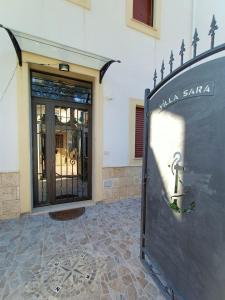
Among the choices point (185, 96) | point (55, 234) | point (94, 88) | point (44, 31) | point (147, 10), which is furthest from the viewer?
point (147, 10)

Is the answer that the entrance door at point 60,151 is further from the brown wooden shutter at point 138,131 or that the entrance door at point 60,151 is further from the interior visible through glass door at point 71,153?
the brown wooden shutter at point 138,131

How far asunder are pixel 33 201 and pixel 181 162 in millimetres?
3574

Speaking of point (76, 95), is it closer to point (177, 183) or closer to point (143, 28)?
point (143, 28)

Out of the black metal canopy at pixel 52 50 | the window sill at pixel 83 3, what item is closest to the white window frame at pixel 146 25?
the window sill at pixel 83 3

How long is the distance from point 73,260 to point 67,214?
1.49 meters

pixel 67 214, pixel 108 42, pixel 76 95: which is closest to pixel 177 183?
pixel 67 214

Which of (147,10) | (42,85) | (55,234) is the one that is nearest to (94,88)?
(42,85)

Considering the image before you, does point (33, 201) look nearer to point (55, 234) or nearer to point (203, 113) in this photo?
point (55, 234)

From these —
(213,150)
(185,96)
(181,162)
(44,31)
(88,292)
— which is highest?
(44,31)

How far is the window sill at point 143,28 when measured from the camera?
4418 mm

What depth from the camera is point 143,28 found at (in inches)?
180

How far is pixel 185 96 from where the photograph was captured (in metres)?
1.58

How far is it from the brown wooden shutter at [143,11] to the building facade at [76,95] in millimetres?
28

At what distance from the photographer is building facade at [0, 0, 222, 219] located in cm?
337
